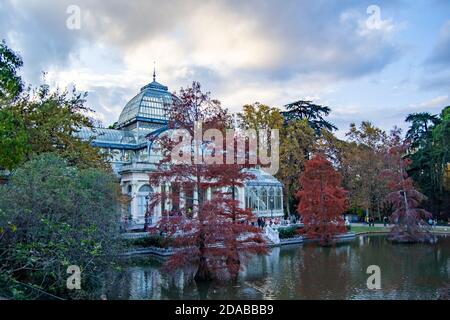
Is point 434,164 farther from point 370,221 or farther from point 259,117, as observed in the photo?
point 259,117

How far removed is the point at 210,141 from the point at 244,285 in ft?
19.1

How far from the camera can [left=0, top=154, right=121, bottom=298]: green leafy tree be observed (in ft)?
32.0

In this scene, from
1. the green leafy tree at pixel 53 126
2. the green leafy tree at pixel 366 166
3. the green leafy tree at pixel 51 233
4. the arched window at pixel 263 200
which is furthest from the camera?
the green leafy tree at pixel 366 166

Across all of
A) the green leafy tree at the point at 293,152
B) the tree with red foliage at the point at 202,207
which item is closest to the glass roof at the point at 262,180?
the green leafy tree at the point at 293,152

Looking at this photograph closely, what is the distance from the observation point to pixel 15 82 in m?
13.3

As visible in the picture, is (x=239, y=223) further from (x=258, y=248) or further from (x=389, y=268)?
(x=389, y=268)

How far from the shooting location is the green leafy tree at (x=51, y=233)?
384 inches

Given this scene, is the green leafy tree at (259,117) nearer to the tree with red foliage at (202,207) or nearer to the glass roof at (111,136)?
the glass roof at (111,136)

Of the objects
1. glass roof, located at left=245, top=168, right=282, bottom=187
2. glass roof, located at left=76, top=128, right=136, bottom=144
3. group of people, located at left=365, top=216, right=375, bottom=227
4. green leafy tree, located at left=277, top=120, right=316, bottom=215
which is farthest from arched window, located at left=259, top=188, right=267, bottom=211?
glass roof, located at left=76, top=128, right=136, bottom=144

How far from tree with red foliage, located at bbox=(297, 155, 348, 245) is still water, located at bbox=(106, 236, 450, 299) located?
12.8ft

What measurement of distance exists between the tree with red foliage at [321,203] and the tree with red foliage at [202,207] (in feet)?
39.3

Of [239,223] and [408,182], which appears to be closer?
[239,223]
